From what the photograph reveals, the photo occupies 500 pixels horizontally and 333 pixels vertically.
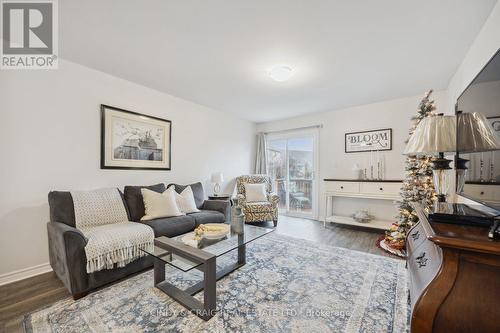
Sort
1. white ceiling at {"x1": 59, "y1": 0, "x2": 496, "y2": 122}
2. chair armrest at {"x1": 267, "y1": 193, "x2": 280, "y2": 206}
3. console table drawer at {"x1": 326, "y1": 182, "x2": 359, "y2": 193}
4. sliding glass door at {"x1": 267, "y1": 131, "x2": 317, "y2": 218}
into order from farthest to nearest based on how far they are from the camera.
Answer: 1. sliding glass door at {"x1": 267, "y1": 131, "x2": 317, "y2": 218}
2. chair armrest at {"x1": 267, "y1": 193, "x2": 280, "y2": 206}
3. console table drawer at {"x1": 326, "y1": 182, "x2": 359, "y2": 193}
4. white ceiling at {"x1": 59, "y1": 0, "x2": 496, "y2": 122}

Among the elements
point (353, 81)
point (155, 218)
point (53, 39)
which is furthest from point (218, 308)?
point (353, 81)

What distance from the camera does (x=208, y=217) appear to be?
9.75ft

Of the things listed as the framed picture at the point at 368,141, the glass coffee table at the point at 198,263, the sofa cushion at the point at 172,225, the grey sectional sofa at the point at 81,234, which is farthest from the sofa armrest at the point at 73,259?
the framed picture at the point at 368,141

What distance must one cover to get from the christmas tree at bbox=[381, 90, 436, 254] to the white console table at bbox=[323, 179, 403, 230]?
0.58 meters

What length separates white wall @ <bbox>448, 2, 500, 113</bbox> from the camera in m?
1.59

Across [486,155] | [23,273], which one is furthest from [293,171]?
[23,273]

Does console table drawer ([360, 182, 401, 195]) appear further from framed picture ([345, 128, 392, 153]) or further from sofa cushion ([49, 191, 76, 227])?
sofa cushion ([49, 191, 76, 227])

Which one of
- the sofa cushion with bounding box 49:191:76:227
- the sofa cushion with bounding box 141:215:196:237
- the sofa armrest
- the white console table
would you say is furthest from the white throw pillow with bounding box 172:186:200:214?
the white console table

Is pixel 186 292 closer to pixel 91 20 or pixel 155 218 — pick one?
pixel 155 218

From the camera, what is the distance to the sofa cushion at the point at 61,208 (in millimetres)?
2105

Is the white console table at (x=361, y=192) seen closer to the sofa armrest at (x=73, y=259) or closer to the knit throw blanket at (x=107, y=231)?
the knit throw blanket at (x=107, y=231)

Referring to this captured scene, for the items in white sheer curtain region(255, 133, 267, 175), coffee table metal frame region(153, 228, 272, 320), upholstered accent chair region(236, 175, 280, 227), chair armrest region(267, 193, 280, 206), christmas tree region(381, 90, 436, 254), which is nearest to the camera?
coffee table metal frame region(153, 228, 272, 320)

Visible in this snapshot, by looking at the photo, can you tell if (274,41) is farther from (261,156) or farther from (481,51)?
(261,156)

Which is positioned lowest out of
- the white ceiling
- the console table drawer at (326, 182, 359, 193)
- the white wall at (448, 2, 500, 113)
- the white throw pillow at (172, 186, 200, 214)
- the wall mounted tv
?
the white throw pillow at (172, 186, 200, 214)
